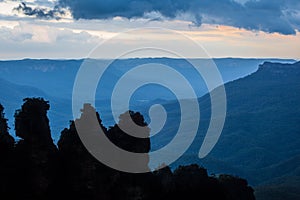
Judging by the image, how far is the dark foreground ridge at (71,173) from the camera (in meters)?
38.0

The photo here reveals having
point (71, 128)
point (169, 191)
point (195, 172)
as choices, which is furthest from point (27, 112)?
point (195, 172)

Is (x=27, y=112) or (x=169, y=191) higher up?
(x=27, y=112)

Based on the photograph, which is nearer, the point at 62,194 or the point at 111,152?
the point at 62,194

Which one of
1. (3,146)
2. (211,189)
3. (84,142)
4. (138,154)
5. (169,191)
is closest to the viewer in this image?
(3,146)

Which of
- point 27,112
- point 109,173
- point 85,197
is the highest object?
point 27,112

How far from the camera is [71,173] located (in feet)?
138

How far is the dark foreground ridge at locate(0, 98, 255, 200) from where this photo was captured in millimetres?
38031

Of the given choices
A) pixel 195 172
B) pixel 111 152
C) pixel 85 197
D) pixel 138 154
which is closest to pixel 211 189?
pixel 195 172

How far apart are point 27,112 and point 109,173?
11037 millimetres

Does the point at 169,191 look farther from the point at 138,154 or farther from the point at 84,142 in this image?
the point at 84,142

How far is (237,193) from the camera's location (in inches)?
2729

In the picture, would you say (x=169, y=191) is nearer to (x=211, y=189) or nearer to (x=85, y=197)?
(x=211, y=189)

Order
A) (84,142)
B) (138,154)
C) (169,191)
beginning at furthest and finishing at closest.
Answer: (169,191) < (138,154) < (84,142)

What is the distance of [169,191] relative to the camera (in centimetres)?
5416
